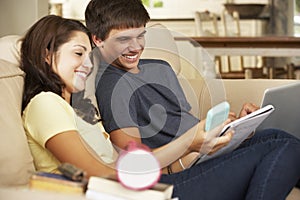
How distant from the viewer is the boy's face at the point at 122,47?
166 cm

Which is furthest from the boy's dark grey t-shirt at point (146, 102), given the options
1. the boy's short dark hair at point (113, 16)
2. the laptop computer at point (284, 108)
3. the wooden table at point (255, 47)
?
the wooden table at point (255, 47)

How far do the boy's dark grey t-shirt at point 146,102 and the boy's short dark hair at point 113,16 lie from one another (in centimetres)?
12

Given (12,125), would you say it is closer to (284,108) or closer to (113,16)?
(113,16)

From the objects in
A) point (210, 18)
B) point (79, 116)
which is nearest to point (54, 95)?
point (79, 116)

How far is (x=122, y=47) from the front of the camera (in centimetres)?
→ 167

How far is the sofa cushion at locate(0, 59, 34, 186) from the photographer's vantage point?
1281mm

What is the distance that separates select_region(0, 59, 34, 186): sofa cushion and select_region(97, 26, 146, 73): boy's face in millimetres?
377

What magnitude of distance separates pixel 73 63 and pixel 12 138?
0.27m

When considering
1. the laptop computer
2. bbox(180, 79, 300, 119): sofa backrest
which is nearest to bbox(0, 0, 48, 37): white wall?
bbox(180, 79, 300, 119): sofa backrest

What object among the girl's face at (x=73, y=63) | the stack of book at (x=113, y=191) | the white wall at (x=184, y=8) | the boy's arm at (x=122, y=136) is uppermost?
the girl's face at (x=73, y=63)

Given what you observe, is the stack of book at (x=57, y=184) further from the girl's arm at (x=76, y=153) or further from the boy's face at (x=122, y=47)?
the boy's face at (x=122, y=47)

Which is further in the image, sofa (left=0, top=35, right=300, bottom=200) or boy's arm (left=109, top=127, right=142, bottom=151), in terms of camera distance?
boy's arm (left=109, top=127, right=142, bottom=151)

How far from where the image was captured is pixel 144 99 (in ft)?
A: 5.69

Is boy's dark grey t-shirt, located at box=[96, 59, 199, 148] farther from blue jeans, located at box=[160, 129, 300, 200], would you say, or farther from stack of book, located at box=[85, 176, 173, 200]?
stack of book, located at box=[85, 176, 173, 200]
